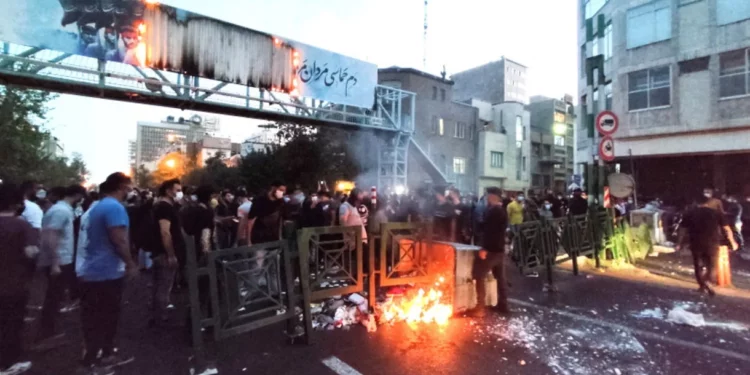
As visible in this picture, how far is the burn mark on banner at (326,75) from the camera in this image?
1489cm

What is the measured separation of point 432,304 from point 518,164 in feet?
121

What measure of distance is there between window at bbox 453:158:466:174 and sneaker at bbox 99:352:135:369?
31159 mm

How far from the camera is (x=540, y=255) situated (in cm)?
795

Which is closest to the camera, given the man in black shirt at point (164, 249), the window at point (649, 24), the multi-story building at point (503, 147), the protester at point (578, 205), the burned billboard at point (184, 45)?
the man in black shirt at point (164, 249)

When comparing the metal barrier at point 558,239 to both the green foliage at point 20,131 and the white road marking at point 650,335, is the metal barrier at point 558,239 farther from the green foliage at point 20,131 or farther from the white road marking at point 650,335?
the green foliage at point 20,131

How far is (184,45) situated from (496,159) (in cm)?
3022

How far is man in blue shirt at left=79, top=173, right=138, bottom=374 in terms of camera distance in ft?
13.2

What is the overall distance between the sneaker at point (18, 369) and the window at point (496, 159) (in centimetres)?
3586

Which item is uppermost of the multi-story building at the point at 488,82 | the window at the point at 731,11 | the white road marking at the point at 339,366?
the multi-story building at the point at 488,82

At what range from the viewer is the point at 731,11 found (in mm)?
16844

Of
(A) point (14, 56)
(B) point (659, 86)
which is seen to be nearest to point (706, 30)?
(B) point (659, 86)

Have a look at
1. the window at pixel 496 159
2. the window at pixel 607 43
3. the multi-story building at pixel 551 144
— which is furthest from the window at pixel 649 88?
the multi-story building at pixel 551 144

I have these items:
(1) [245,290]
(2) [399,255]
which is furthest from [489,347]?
(1) [245,290]

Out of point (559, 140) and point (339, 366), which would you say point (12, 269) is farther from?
point (559, 140)
